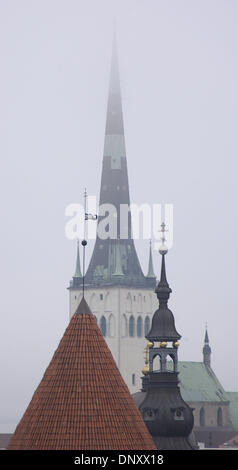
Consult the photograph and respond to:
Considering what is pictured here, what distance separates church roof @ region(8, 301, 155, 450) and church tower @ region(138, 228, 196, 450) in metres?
37.0

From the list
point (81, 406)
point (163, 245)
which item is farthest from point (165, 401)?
point (81, 406)

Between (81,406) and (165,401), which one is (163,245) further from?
(81,406)

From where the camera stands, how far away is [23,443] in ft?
158

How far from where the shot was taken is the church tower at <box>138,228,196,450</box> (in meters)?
88.6

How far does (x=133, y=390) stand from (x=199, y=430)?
8.24 metres

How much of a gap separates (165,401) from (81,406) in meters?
42.8

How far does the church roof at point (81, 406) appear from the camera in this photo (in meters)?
47.3

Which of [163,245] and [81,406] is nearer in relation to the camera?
[81,406]

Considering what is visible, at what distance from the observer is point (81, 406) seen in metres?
47.7

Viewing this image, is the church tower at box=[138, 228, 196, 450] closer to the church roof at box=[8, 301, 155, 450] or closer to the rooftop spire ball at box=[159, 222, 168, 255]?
the rooftop spire ball at box=[159, 222, 168, 255]

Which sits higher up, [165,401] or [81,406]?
[165,401]

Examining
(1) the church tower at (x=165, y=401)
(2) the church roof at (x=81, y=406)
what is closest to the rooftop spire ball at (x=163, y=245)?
(1) the church tower at (x=165, y=401)

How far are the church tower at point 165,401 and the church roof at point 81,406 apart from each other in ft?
121

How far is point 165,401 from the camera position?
90.2 meters
